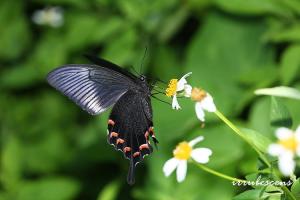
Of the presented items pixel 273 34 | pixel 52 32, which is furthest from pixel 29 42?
pixel 273 34

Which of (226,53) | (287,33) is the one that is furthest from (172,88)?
(226,53)

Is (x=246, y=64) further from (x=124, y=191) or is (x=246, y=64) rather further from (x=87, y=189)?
(x=87, y=189)

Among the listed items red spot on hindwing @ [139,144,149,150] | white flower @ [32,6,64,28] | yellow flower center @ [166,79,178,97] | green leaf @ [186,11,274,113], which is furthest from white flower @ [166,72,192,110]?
white flower @ [32,6,64,28]

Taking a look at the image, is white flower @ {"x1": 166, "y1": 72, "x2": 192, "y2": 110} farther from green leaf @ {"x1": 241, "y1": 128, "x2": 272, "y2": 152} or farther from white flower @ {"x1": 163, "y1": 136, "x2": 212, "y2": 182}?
green leaf @ {"x1": 241, "y1": 128, "x2": 272, "y2": 152}

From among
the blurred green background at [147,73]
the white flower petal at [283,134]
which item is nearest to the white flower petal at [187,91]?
the white flower petal at [283,134]

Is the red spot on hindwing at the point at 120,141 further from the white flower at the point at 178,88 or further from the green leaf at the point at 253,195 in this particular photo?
the green leaf at the point at 253,195

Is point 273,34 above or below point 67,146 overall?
above

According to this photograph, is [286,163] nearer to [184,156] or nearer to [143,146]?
[184,156]
